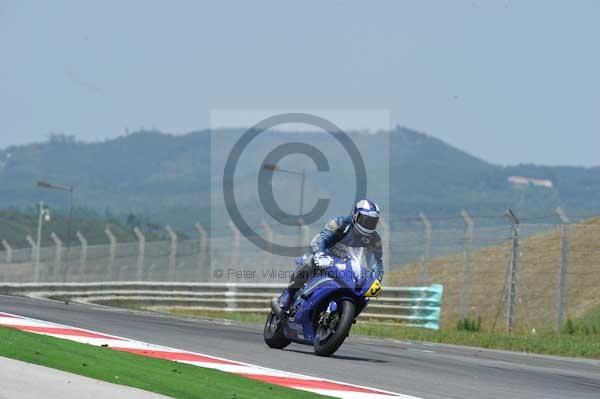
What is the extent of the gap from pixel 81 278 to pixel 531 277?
608 inches

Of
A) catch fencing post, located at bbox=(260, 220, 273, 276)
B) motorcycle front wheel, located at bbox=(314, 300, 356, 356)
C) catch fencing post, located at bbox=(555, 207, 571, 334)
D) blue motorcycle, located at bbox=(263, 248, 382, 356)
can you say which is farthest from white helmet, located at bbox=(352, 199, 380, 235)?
catch fencing post, located at bbox=(260, 220, 273, 276)

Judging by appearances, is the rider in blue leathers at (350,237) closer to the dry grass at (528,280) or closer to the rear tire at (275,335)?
the rear tire at (275,335)

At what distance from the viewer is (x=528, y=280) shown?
95.5 feet

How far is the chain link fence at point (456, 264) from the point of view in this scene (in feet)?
85.0

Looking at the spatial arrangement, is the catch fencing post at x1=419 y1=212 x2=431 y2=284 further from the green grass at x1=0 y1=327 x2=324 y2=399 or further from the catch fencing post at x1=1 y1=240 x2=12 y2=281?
the catch fencing post at x1=1 y1=240 x2=12 y2=281

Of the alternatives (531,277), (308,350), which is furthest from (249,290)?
(308,350)

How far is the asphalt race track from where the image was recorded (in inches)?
483

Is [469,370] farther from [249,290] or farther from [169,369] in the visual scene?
[249,290]

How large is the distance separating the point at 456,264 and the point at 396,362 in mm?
16913

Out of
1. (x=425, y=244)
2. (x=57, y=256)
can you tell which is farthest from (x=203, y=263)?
(x=425, y=244)

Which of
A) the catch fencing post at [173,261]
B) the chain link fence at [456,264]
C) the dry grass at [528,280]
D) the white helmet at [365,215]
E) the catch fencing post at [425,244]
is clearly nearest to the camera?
the white helmet at [365,215]

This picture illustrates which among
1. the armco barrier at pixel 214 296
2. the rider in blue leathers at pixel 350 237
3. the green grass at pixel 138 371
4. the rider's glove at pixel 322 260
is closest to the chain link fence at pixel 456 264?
the armco barrier at pixel 214 296

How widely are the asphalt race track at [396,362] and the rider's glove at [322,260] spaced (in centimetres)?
103

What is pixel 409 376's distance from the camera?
13000 millimetres
